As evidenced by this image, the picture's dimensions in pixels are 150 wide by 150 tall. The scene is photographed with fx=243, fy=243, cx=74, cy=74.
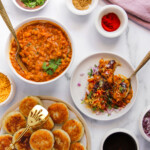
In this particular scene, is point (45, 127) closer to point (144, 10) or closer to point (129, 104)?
point (129, 104)

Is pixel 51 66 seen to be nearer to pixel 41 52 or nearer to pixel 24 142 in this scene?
pixel 41 52

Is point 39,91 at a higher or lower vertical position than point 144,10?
lower

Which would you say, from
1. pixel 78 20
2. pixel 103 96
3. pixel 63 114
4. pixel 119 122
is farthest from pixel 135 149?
pixel 78 20

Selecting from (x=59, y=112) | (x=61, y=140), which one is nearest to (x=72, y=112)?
(x=59, y=112)

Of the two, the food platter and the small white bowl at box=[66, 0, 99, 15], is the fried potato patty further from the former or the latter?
the small white bowl at box=[66, 0, 99, 15]

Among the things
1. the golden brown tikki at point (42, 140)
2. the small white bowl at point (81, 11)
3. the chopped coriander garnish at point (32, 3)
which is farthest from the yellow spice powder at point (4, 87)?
the small white bowl at point (81, 11)

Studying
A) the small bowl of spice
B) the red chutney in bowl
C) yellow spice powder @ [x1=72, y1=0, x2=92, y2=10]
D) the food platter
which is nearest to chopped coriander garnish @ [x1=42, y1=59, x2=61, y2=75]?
the red chutney in bowl
